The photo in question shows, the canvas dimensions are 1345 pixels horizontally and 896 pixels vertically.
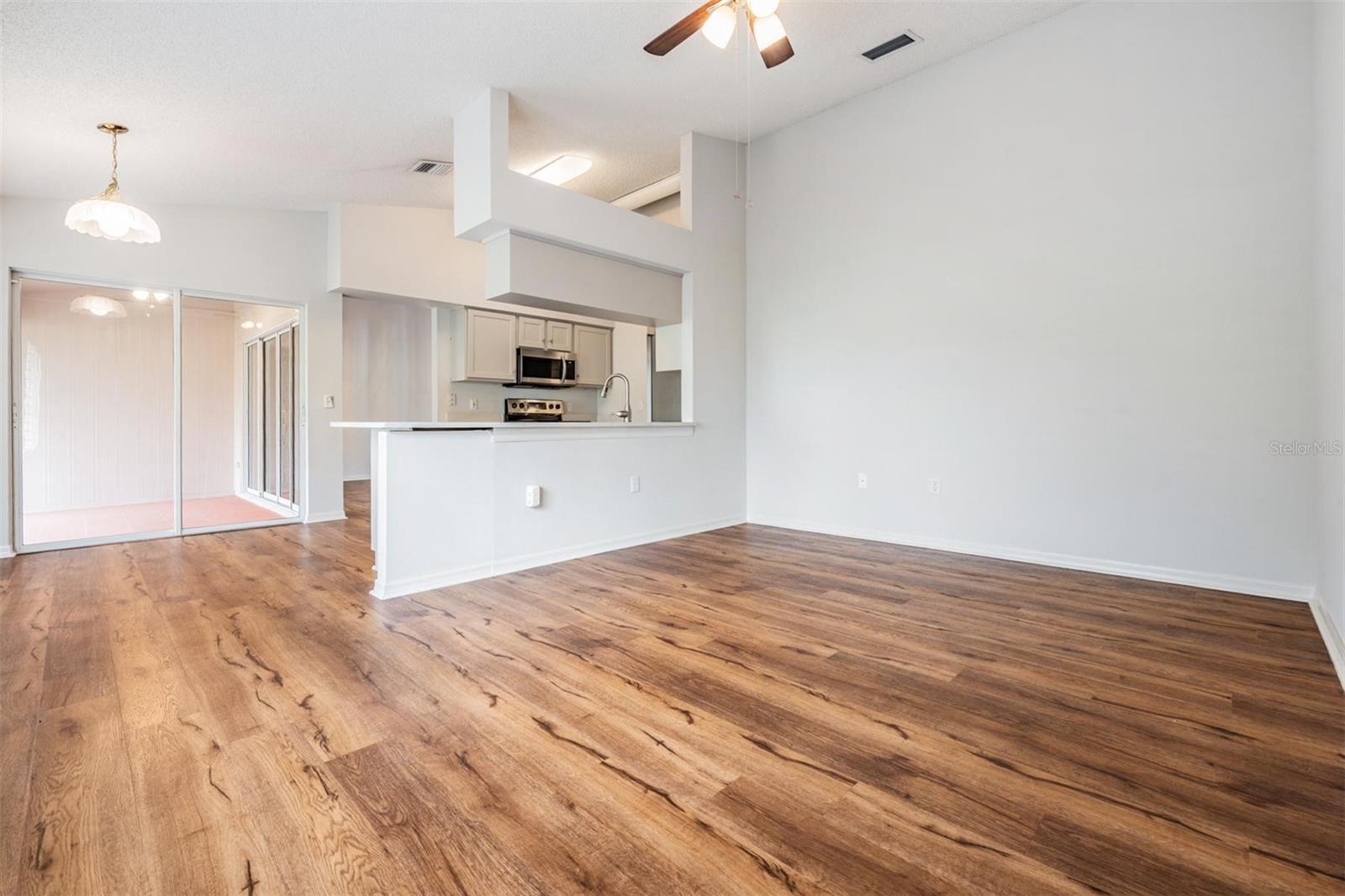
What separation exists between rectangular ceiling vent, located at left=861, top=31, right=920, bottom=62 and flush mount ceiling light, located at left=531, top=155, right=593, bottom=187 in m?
2.23

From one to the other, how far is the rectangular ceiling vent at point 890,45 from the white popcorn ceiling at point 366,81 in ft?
0.20

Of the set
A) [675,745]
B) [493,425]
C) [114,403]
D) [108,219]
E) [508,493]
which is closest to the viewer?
[675,745]

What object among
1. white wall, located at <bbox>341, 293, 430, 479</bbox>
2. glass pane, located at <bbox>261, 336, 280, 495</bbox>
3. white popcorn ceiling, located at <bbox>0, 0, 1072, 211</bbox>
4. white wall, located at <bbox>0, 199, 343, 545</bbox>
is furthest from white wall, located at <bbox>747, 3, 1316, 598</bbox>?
white wall, located at <bbox>341, 293, 430, 479</bbox>

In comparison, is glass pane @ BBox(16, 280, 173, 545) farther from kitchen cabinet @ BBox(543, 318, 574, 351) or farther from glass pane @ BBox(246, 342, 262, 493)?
kitchen cabinet @ BBox(543, 318, 574, 351)

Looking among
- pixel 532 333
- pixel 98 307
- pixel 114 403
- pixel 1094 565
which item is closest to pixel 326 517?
pixel 114 403

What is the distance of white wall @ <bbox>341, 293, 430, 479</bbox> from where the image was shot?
891 centimetres

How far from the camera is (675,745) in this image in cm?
165

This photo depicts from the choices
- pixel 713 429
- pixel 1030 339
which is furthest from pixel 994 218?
pixel 713 429

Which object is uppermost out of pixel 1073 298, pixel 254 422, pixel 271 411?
pixel 1073 298

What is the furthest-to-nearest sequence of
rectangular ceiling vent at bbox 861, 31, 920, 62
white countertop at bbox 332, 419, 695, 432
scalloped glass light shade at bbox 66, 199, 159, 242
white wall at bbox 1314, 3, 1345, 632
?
rectangular ceiling vent at bbox 861, 31, 920, 62
scalloped glass light shade at bbox 66, 199, 159, 242
white countertop at bbox 332, 419, 695, 432
white wall at bbox 1314, 3, 1345, 632

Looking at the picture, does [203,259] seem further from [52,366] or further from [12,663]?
[12,663]

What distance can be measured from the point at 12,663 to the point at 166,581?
4.30ft

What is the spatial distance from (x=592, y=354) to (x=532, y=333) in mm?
834

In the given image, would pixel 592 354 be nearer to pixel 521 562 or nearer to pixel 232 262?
pixel 232 262
